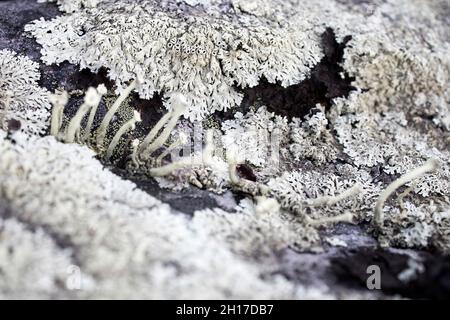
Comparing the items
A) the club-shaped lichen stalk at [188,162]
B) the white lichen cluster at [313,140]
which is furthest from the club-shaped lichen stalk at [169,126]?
the white lichen cluster at [313,140]

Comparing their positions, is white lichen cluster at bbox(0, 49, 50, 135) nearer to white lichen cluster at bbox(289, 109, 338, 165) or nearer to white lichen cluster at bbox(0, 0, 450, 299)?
white lichen cluster at bbox(0, 0, 450, 299)

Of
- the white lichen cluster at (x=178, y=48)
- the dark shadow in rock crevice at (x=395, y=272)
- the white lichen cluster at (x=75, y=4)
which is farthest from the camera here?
the white lichen cluster at (x=75, y=4)

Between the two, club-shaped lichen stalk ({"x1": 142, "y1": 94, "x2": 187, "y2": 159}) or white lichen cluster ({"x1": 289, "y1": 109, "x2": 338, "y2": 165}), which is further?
white lichen cluster ({"x1": 289, "y1": 109, "x2": 338, "y2": 165})

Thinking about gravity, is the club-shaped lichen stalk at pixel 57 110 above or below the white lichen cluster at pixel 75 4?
below

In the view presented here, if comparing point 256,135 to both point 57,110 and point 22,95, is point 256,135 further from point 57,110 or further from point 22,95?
point 22,95

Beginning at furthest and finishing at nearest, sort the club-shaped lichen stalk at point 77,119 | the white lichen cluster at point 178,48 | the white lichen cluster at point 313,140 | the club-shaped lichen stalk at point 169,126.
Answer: the white lichen cluster at point 313,140
the white lichen cluster at point 178,48
the club-shaped lichen stalk at point 169,126
the club-shaped lichen stalk at point 77,119

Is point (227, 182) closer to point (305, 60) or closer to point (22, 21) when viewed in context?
point (305, 60)

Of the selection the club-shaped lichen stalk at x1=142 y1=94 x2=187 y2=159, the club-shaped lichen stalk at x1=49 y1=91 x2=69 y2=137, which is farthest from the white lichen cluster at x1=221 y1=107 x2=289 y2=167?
the club-shaped lichen stalk at x1=49 y1=91 x2=69 y2=137

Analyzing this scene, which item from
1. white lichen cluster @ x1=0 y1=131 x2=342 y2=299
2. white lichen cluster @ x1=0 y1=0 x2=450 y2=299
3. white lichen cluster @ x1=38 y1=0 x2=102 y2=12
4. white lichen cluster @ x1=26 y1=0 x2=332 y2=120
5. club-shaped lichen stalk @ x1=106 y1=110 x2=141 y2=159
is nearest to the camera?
white lichen cluster @ x1=0 y1=131 x2=342 y2=299

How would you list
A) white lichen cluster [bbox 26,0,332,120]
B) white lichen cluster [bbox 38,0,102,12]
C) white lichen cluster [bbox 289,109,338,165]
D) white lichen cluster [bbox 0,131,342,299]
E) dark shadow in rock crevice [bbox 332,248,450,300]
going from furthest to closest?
white lichen cluster [bbox 38,0,102,12]
white lichen cluster [bbox 289,109,338,165]
white lichen cluster [bbox 26,0,332,120]
dark shadow in rock crevice [bbox 332,248,450,300]
white lichen cluster [bbox 0,131,342,299]

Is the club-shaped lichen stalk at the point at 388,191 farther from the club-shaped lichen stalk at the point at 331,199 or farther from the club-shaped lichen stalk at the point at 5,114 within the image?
the club-shaped lichen stalk at the point at 5,114
